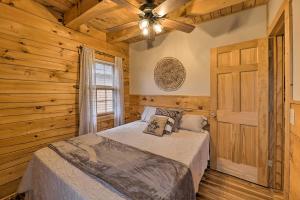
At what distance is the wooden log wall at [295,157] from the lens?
109cm

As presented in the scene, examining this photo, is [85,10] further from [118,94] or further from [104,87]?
[118,94]

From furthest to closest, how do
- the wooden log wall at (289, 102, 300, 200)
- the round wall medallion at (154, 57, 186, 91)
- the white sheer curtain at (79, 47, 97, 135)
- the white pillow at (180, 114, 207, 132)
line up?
the round wall medallion at (154, 57, 186, 91)
the white sheer curtain at (79, 47, 97, 135)
the white pillow at (180, 114, 207, 132)
the wooden log wall at (289, 102, 300, 200)

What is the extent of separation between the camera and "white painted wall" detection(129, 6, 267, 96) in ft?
7.68

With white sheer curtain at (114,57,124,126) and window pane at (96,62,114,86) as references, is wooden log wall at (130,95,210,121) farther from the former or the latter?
window pane at (96,62,114,86)

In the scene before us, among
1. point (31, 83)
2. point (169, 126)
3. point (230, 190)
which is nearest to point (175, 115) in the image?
point (169, 126)

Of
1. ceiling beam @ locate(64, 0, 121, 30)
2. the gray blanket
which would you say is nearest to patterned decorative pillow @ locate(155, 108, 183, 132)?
the gray blanket

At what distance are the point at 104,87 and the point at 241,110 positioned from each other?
2485 millimetres

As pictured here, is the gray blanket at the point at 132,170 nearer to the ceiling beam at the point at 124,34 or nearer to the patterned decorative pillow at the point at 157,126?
the patterned decorative pillow at the point at 157,126

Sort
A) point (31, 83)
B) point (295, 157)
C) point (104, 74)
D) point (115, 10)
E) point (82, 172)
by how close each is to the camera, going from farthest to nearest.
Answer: point (104, 74) < point (115, 10) < point (31, 83) < point (82, 172) < point (295, 157)

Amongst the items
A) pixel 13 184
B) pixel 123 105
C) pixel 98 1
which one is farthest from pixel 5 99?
pixel 123 105

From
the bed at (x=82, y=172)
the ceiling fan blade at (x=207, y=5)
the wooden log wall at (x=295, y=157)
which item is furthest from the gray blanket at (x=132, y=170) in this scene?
the ceiling fan blade at (x=207, y=5)

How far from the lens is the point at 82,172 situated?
133 centimetres

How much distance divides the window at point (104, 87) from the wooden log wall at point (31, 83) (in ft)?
1.59

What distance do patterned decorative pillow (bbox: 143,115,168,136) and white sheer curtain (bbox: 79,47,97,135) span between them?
40.5 inches
